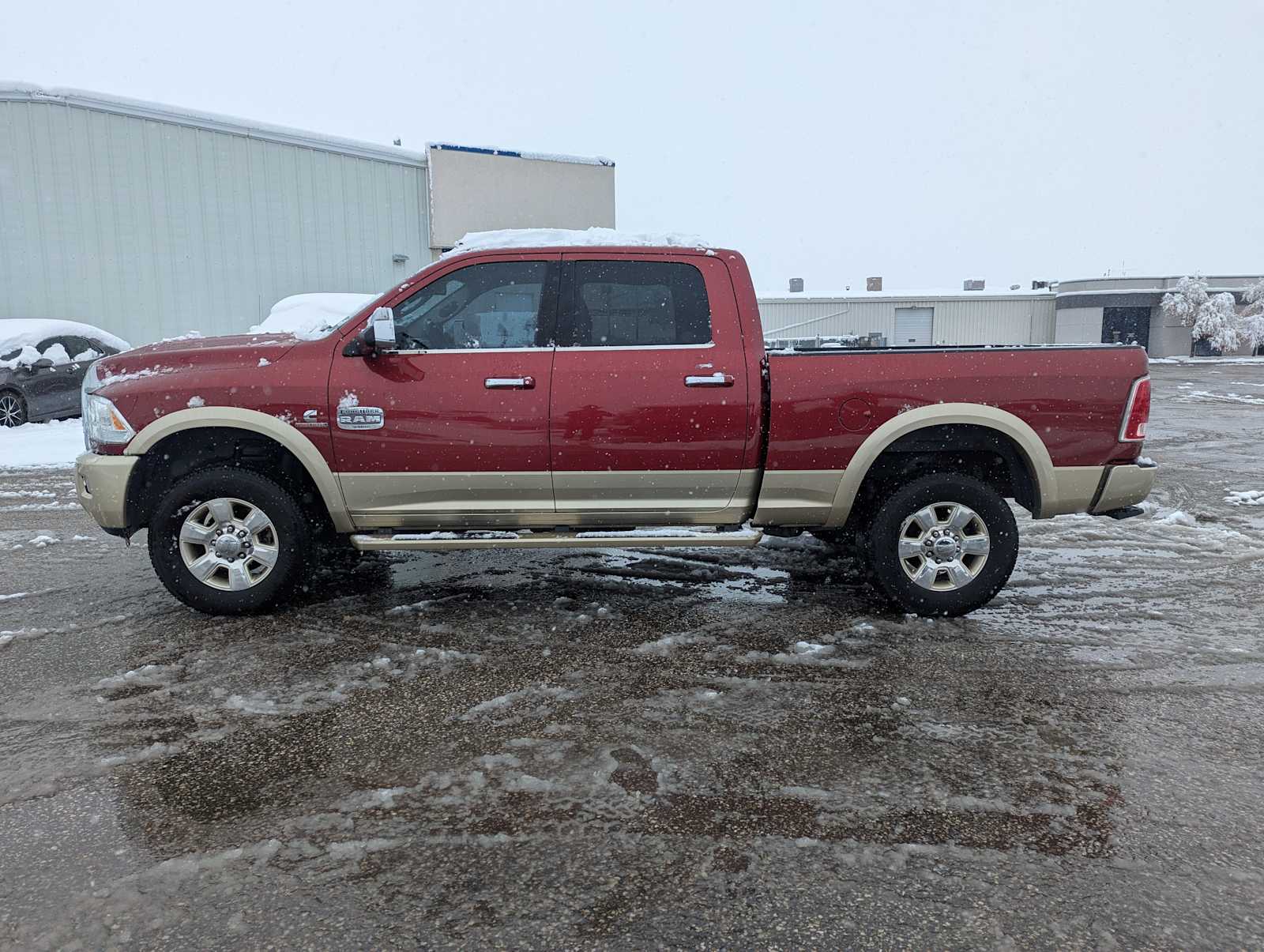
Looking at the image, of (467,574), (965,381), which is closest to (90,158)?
(467,574)

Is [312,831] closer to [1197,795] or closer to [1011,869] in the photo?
[1011,869]

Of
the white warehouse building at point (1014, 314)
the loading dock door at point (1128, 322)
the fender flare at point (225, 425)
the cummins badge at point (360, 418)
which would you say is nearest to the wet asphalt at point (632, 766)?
the fender flare at point (225, 425)

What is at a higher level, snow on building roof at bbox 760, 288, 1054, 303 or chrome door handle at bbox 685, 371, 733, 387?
snow on building roof at bbox 760, 288, 1054, 303

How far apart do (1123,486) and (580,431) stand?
301 cm

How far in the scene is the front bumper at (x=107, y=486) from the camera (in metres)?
4.66

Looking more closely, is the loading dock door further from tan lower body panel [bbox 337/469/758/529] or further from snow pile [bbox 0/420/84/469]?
tan lower body panel [bbox 337/469/758/529]

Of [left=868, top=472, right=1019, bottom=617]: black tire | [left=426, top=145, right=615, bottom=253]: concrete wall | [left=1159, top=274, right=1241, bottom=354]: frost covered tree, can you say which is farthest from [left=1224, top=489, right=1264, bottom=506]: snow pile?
[left=1159, top=274, right=1241, bottom=354]: frost covered tree

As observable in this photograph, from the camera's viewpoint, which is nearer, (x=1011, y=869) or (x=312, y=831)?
(x=1011, y=869)

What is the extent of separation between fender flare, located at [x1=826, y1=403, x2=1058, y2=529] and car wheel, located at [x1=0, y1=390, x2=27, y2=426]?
12595 mm

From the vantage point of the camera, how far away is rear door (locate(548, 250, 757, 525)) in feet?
Result: 15.3

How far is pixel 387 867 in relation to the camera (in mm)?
2582

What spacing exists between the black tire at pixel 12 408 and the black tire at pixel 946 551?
1273 centimetres

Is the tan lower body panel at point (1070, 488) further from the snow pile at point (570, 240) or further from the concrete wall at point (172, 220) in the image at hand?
the concrete wall at point (172, 220)

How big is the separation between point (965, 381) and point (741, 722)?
2.34 metres
